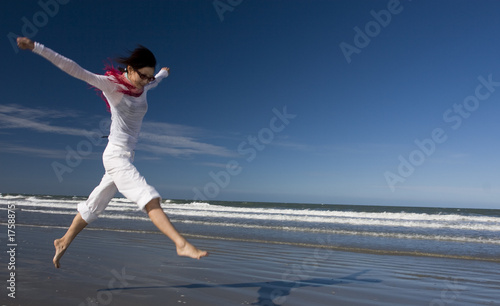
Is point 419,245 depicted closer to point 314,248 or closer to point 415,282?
point 314,248

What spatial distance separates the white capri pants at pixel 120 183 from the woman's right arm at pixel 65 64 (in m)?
0.58

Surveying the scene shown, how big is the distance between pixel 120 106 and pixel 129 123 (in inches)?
7.3

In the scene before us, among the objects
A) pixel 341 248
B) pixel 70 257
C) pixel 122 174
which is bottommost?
pixel 341 248

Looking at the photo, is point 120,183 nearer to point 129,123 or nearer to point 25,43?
point 129,123

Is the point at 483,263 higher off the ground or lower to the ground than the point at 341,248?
lower

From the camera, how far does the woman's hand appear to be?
241cm

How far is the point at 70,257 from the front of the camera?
18.9ft

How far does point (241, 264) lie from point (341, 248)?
357 centimetres

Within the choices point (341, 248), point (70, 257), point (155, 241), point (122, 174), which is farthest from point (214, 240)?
point (122, 174)

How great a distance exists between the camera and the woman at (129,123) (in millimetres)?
2646

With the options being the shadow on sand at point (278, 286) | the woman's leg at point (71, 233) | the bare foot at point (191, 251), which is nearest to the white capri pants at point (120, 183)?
the woman's leg at point (71, 233)

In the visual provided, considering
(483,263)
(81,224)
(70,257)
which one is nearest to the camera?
(81,224)

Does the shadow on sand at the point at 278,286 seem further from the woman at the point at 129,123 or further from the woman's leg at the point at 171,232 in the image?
the woman at the point at 129,123

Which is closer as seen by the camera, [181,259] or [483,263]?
[181,259]
